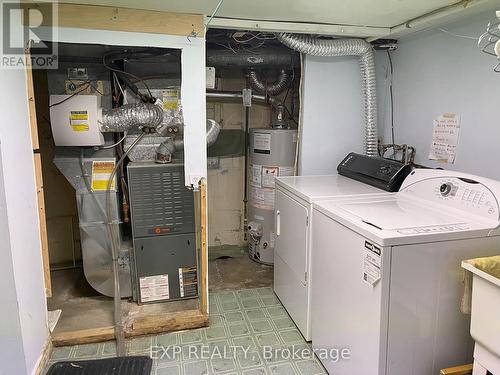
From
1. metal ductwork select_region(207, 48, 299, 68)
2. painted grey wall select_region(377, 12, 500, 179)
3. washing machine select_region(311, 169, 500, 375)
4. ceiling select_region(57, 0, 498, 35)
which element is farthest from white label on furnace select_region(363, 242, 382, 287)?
metal ductwork select_region(207, 48, 299, 68)

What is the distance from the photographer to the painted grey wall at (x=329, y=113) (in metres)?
2.90

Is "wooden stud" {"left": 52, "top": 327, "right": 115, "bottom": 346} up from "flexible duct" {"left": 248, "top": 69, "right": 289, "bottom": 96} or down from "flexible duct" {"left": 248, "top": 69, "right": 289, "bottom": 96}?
down

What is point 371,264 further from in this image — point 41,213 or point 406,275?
point 41,213

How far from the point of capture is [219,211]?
366 centimetres

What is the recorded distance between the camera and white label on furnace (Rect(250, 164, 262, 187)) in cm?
331

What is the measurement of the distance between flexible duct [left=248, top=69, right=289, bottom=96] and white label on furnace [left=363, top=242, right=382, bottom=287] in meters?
2.07

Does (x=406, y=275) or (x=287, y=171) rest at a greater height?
(x=287, y=171)

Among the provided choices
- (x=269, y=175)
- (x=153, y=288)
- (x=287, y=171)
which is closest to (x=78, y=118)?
(x=153, y=288)

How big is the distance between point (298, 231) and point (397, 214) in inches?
26.7

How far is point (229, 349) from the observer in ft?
7.39

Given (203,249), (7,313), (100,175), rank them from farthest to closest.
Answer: (100,175) < (203,249) < (7,313)

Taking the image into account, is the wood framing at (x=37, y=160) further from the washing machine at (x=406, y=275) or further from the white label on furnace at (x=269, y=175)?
the white label on furnace at (x=269, y=175)

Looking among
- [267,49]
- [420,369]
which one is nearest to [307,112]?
[267,49]

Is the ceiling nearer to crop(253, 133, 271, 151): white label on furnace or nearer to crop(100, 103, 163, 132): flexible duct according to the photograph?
crop(100, 103, 163, 132): flexible duct
